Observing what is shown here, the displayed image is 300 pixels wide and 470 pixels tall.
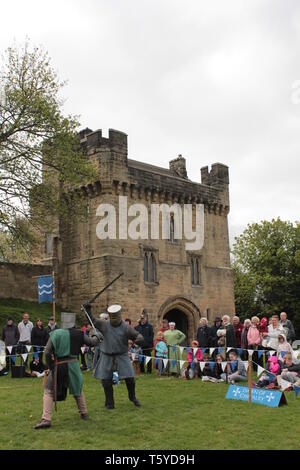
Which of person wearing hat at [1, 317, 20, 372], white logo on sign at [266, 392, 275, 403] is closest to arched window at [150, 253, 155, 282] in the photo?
person wearing hat at [1, 317, 20, 372]

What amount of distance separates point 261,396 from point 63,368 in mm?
4288

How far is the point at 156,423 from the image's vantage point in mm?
9156

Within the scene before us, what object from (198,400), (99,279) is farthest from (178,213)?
(198,400)

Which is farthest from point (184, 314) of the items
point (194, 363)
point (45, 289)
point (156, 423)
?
point (156, 423)

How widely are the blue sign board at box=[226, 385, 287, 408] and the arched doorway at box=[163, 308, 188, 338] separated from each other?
21287mm

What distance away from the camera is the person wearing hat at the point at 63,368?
9000mm

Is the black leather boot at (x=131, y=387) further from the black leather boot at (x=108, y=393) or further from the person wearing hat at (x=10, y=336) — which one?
the person wearing hat at (x=10, y=336)

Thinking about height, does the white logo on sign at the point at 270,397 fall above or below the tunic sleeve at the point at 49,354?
below

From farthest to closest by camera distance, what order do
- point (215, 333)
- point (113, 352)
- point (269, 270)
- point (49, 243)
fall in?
point (269, 270), point (49, 243), point (215, 333), point (113, 352)

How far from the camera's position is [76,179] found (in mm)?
24344

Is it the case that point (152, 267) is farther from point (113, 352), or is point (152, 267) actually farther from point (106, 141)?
point (113, 352)

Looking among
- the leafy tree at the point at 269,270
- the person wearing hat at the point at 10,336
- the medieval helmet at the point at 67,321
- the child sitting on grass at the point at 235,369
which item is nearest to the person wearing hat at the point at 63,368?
the medieval helmet at the point at 67,321

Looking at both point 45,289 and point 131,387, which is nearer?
point 131,387

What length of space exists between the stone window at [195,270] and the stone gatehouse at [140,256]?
0.06 meters
